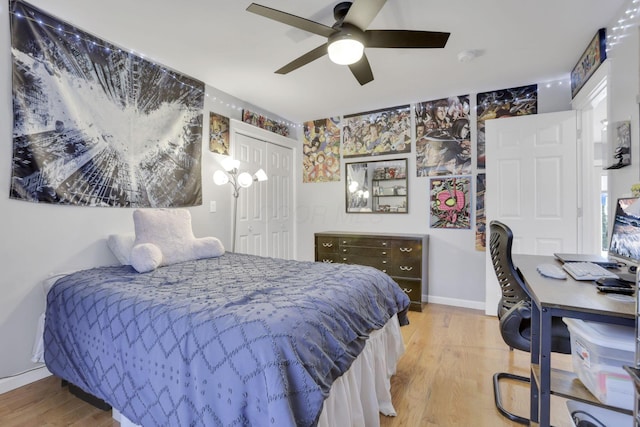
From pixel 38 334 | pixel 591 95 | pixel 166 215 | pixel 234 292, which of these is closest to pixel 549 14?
pixel 591 95

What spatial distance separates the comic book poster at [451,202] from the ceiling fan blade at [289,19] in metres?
2.49

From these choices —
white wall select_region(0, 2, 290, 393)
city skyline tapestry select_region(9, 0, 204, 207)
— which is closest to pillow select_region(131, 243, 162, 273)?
white wall select_region(0, 2, 290, 393)

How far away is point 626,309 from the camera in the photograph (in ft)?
3.42

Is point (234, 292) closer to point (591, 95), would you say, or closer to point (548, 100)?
point (591, 95)

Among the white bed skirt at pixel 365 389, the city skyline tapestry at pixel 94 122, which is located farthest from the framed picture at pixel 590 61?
the city skyline tapestry at pixel 94 122

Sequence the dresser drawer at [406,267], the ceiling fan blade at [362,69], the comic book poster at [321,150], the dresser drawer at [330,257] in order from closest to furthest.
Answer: the ceiling fan blade at [362,69] → the dresser drawer at [406,267] → the dresser drawer at [330,257] → the comic book poster at [321,150]

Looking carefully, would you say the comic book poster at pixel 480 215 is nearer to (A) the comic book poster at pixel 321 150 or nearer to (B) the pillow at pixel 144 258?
(A) the comic book poster at pixel 321 150

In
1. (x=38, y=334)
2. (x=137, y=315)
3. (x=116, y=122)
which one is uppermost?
(x=116, y=122)

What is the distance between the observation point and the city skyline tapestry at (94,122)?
2.03 m

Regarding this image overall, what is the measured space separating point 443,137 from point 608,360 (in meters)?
3.06

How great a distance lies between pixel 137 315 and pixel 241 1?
197cm

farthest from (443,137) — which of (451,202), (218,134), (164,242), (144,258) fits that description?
(144,258)

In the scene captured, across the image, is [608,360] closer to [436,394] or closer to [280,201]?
[436,394]

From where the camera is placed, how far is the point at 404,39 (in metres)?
1.92
